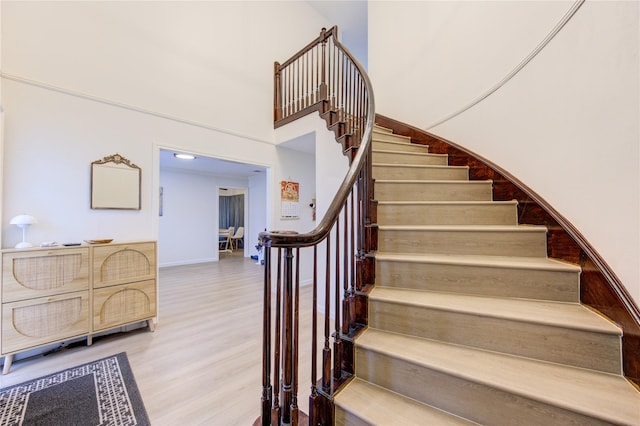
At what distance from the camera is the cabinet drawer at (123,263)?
2.40 m

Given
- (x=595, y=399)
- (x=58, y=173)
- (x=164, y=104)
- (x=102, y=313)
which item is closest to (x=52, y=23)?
(x=164, y=104)

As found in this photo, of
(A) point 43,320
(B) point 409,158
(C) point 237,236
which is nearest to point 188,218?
(C) point 237,236

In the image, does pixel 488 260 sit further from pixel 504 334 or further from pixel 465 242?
pixel 504 334

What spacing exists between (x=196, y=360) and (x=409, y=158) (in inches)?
111

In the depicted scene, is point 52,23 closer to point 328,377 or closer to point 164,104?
point 164,104

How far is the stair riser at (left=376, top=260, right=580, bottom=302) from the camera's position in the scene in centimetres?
137

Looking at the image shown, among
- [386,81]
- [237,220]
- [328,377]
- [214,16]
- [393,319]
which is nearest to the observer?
[328,377]

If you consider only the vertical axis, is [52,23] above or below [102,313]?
above

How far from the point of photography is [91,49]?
2617 millimetres

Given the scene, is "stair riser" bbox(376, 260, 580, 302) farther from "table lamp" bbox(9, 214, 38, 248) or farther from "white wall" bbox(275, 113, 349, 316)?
"table lamp" bbox(9, 214, 38, 248)

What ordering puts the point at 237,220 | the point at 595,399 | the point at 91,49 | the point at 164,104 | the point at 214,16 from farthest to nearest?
the point at 237,220 → the point at 214,16 → the point at 164,104 → the point at 91,49 → the point at 595,399

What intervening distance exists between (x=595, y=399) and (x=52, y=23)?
4.54 metres

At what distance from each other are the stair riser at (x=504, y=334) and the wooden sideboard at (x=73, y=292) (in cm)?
245

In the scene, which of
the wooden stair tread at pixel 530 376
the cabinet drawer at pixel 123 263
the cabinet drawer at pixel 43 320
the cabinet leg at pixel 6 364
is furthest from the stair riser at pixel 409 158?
the cabinet leg at pixel 6 364
